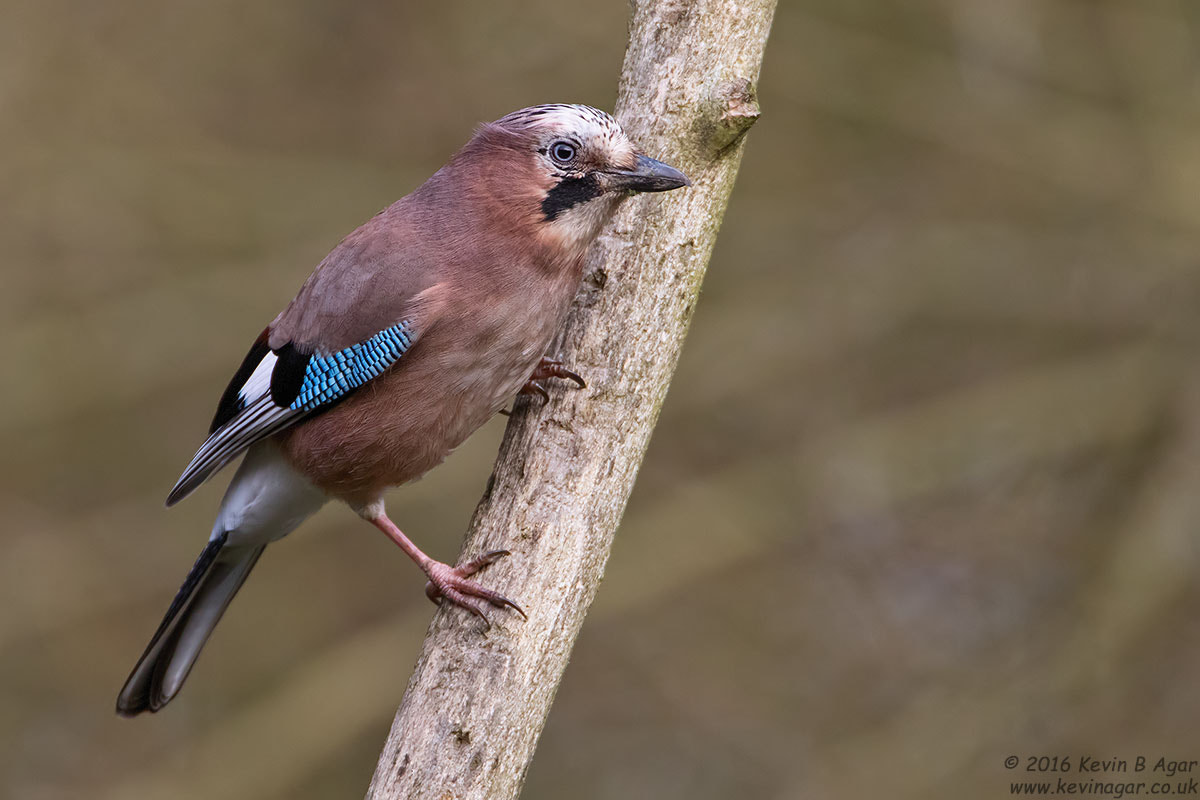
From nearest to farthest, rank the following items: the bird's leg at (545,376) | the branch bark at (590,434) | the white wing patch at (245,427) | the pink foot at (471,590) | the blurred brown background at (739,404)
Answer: the branch bark at (590,434)
the pink foot at (471,590)
the bird's leg at (545,376)
the white wing patch at (245,427)
the blurred brown background at (739,404)

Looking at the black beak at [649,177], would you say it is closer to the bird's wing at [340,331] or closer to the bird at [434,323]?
the bird at [434,323]

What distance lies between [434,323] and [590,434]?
0.68 metres

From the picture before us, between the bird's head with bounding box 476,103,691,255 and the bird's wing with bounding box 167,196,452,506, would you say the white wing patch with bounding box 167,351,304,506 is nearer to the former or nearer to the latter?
the bird's wing with bounding box 167,196,452,506

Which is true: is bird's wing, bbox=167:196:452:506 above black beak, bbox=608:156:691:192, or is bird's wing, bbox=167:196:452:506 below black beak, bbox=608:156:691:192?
below

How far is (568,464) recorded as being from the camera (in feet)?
13.3

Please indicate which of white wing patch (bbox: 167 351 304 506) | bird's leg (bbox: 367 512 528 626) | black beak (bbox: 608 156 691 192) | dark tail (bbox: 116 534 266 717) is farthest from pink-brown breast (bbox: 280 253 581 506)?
dark tail (bbox: 116 534 266 717)

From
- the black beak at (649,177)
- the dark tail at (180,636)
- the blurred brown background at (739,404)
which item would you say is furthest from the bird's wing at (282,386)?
the blurred brown background at (739,404)

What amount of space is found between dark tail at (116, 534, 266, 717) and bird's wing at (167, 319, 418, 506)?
36 cm

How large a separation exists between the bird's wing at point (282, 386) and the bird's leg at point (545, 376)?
0.42m

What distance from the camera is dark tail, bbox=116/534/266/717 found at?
4945 mm

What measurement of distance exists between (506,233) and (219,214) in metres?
3.23

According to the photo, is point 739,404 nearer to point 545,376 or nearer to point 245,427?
point 545,376

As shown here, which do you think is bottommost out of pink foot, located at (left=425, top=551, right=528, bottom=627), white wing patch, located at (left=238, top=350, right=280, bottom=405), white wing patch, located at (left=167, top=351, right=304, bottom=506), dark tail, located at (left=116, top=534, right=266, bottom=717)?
dark tail, located at (left=116, top=534, right=266, bottom=717)

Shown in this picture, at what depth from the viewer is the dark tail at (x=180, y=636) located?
495cm
